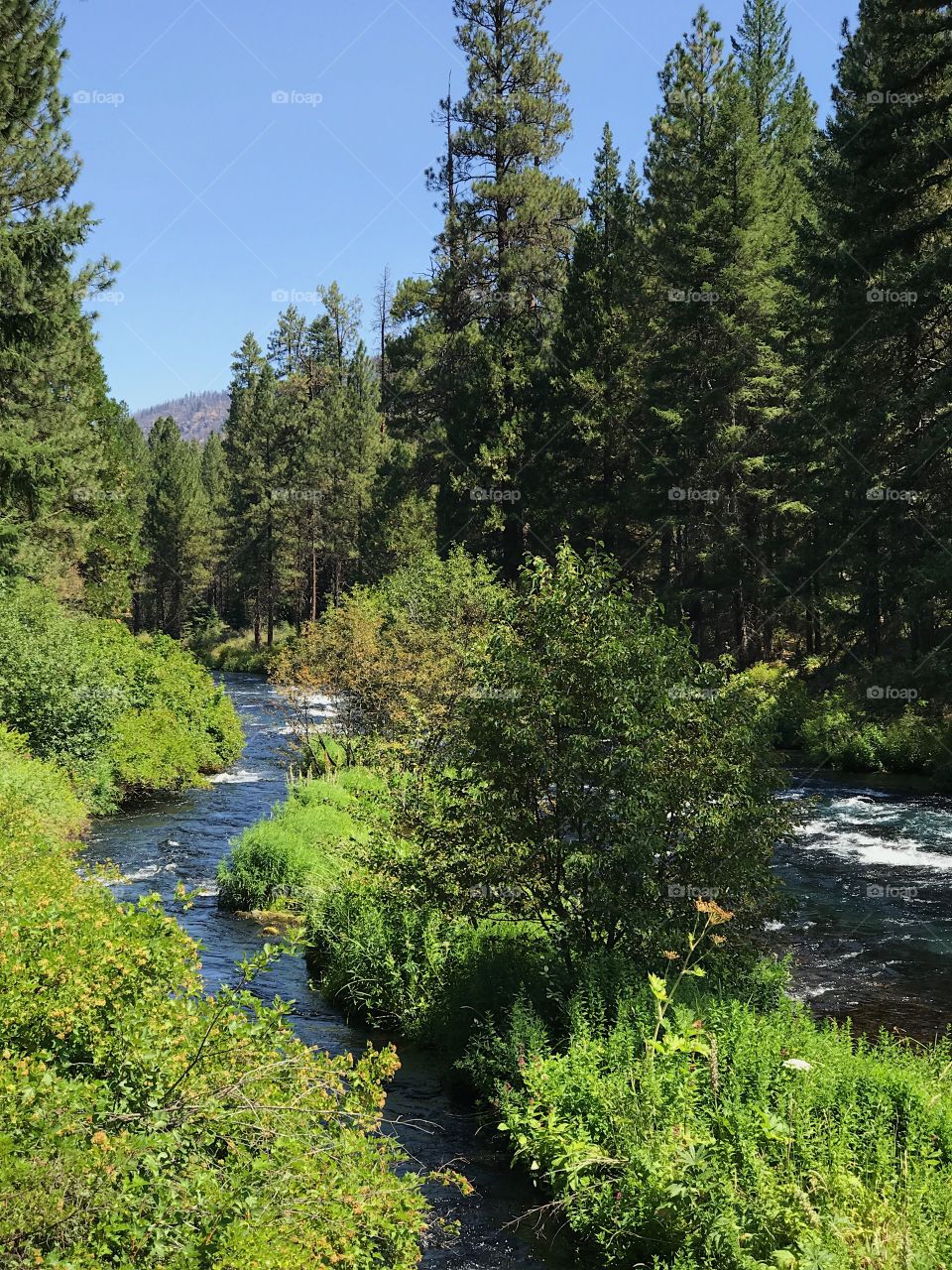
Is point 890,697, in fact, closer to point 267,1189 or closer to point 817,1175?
point 817,1175

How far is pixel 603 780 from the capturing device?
907cm

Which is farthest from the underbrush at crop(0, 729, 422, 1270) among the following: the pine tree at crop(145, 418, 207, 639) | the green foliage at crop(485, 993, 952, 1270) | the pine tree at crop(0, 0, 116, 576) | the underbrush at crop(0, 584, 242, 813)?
the pine tree at crop(145, 418, 207, 639)

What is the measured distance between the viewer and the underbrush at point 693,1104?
5.68 meters

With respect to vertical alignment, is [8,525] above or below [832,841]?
above

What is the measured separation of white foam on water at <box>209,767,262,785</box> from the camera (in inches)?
1001

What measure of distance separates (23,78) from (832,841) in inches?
876

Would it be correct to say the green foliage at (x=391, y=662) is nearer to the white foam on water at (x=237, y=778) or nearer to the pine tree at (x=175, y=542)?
the white foam on water at (x=237, y=778)

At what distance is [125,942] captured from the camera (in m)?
6.20

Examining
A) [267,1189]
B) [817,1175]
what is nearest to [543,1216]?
[817,1175]

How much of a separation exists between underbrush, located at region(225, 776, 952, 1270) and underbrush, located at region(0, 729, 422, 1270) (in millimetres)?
1605

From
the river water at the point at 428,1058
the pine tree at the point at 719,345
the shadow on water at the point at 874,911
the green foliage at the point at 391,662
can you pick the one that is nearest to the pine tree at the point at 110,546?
the green foliage at the point at 391,662

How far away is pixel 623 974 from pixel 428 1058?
251cm

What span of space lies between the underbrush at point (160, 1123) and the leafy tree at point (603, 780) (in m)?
3.30

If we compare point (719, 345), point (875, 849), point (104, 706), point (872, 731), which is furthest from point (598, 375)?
point (875, 849)
